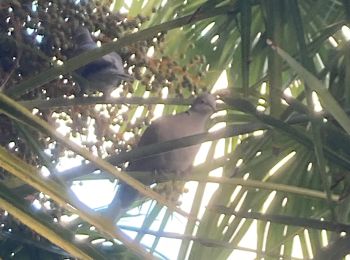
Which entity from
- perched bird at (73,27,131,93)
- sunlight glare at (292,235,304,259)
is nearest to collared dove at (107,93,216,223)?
perched bird at (73,27,131,93)

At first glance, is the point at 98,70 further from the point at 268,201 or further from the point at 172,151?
the point at 268,201

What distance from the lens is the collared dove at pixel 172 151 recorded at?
1.07m

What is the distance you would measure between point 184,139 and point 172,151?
0.34 meters

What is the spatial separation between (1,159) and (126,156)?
304 mm

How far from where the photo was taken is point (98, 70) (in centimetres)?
99

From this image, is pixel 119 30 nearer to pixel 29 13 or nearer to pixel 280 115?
pixel 29 13

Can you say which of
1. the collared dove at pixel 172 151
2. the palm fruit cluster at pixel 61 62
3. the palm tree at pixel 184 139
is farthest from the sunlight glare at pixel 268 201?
the palm fruit cluster at pixel 61 62

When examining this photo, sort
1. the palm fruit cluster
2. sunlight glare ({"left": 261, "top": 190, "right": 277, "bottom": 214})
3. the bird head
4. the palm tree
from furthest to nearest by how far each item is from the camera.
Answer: sunlight glare ({"left": 261, "top": 190, "right": 277, "bottom": 214}) → the bird head → the palm fruit cluster → the palm tree

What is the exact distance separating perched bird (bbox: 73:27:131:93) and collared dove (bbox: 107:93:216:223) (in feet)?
0.39

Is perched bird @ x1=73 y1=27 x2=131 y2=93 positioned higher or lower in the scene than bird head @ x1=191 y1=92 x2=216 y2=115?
lower

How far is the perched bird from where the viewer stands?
2.94 ft

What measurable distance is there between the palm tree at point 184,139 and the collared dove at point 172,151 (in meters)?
0.03

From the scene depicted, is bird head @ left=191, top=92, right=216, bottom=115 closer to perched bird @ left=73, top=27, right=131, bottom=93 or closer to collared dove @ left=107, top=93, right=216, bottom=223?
collared dove @ left=107, top=93, right=216, bottom=223

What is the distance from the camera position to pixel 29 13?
33.0 inches
